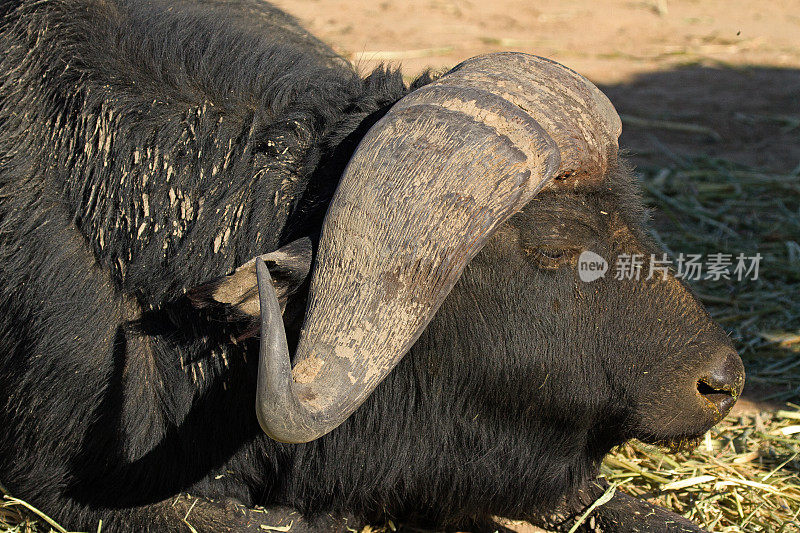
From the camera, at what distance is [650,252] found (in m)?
2.76

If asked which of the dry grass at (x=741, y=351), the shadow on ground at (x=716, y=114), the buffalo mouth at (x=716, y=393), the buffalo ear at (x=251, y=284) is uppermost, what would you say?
the buffalo ear at (x=251, y=284)

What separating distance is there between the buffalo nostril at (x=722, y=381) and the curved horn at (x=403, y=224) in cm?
92

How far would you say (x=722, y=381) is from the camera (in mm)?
2754

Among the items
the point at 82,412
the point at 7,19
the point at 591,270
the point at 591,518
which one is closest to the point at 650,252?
the point at 591,270

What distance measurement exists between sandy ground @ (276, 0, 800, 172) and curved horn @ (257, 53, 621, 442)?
185 inches

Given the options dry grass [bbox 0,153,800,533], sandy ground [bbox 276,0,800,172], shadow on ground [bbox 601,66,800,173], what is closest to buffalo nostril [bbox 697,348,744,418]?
dry grass [bbox 0,153,800,533]

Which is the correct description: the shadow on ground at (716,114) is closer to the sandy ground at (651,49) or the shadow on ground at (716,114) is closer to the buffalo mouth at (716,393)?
the sandy ground at (651,49)

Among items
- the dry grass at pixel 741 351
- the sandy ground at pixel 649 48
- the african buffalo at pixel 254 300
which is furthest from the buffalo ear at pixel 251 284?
the sandy ground at pixel 649 48

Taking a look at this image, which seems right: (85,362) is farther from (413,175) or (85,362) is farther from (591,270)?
(591,270)

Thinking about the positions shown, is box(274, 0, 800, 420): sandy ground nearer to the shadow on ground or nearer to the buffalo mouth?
the shadow on ground

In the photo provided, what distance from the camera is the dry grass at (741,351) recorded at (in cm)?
358

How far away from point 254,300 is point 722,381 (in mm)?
1523

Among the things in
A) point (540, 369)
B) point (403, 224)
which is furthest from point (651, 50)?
point (403, 224)

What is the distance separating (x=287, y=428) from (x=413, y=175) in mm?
727
